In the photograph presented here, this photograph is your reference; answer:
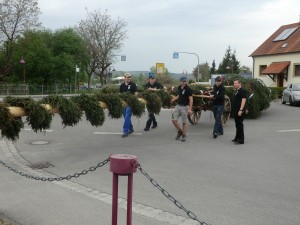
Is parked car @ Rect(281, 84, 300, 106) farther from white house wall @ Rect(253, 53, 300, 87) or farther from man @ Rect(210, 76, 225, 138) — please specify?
man @ Rect(210, 76, 225, 138)

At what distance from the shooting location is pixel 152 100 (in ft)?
36.7

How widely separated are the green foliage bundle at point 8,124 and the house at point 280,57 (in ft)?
112

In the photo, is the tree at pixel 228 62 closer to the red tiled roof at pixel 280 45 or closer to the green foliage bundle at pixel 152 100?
the red tiled roof at pixel 280 45

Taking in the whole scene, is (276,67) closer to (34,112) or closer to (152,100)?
(152,100)

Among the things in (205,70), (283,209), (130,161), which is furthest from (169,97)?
(205,70)

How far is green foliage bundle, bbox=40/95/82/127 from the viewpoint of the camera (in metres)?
8.47

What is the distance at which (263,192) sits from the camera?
6.38 m

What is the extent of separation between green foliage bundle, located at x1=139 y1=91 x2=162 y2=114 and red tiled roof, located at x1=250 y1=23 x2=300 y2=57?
2923 cm

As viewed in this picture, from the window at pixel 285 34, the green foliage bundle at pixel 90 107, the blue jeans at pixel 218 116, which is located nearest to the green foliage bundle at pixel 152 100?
the blue jeans at pixel 218 116

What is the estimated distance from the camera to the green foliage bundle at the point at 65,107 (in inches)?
333

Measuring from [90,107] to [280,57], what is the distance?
3407cm

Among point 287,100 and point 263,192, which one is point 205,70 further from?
point 263,192

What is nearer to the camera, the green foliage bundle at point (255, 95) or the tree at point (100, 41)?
the green foliage bundle at point (255, 95)

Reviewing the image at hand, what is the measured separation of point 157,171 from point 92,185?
1.54 meters
